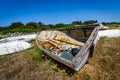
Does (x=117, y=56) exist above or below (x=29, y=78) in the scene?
above

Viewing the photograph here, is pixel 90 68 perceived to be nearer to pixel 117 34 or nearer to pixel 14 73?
pixel 14 73

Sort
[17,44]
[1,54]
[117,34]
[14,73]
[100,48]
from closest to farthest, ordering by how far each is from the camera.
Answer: [14,73], [100,48], [1,54], [17,44], [117,34]

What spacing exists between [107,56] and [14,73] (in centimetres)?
389

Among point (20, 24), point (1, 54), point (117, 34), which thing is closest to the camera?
point (1, 54)

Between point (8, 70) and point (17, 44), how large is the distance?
9.12ft

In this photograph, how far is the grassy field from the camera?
519 cm

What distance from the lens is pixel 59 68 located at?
5.88 m

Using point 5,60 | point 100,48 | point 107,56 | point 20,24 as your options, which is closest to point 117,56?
point 107,56

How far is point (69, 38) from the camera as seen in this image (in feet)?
29.5

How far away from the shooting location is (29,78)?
5605mm

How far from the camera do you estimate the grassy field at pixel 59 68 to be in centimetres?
519

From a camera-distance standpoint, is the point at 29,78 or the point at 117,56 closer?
the point at 29,78

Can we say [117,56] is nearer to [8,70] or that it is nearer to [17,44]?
[8,70]

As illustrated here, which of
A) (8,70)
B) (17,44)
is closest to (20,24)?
(17,44)
